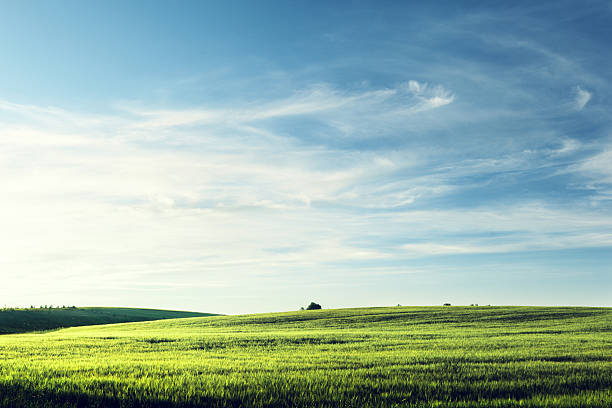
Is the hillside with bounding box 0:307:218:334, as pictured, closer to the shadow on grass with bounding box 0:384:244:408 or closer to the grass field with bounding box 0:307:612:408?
the grass field with bounding box 0:307:612:408

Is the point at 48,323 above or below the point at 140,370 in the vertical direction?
below

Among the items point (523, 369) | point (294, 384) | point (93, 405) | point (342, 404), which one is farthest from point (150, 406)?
point (523, 369)

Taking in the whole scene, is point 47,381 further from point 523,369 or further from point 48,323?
point 48,323

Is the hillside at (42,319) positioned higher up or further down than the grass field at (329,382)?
further down

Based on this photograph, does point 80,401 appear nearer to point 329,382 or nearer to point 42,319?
point 329,382

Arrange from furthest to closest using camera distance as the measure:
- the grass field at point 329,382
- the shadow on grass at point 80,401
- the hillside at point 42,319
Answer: the hillside at point 42,319, the grass field at point 329,382, the shadow on grass at point 80,401

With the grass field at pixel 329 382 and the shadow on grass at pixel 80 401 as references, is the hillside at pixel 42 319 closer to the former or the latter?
the grass field at pixel 329 382

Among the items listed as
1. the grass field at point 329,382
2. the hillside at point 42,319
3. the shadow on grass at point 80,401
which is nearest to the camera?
the shadow on grass at point 80,401

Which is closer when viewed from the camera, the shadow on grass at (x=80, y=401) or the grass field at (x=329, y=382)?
the shadow on grass at (x=80, y=401)

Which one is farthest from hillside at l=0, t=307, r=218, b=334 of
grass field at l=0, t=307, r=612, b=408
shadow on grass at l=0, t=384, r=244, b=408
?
shadow on grass at l=0, t=384, r=244, b=408

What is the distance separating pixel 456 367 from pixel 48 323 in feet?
224

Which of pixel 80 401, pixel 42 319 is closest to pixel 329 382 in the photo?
pixel 80 401

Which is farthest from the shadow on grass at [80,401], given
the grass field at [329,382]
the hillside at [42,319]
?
the hillside at [42,319]

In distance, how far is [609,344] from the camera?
21.9m
